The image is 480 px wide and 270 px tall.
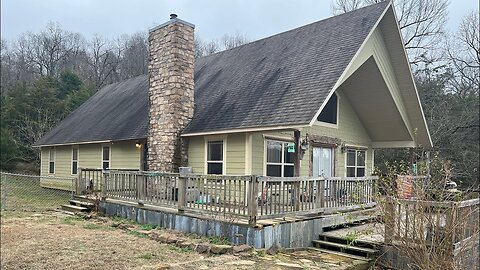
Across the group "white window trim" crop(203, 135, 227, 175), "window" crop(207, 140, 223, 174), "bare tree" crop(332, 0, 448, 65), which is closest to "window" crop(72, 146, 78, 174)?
"white window trim" crop(203, 135, 227, 175)

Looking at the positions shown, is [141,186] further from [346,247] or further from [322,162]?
[322,162]

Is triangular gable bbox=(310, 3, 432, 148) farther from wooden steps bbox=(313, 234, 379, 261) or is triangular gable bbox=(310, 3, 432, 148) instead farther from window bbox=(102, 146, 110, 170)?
window bbox=(102, 146, 110, 170)

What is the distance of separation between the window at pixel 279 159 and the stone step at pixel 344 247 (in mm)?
3533

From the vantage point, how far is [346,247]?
8.12 metres

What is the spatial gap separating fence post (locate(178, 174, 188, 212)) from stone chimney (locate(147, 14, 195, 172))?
3201mm

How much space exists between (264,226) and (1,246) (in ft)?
16.8

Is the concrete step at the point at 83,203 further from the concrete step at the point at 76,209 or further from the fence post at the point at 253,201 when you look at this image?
the fence post at the point at 253,201

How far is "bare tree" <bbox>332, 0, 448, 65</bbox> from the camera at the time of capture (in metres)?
26.9

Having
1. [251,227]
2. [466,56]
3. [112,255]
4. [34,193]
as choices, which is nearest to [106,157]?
[34,193]

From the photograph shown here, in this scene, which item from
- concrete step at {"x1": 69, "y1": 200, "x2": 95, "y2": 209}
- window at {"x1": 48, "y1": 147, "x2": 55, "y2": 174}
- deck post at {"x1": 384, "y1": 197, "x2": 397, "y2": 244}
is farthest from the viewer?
window at {"x1": 48, "y1": 147, "x2": 55, "y2": 174}

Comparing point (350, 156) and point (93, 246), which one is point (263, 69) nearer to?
point (350, 156)

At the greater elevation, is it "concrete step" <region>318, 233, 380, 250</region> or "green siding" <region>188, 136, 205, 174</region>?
"green siding" <region>188, 136, 205, 174</region>

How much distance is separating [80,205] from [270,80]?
7467 mm

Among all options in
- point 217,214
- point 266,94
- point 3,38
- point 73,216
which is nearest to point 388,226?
point 217,214
